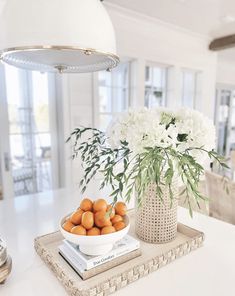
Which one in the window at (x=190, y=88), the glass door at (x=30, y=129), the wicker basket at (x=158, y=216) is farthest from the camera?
the window at (x=190, y=88)

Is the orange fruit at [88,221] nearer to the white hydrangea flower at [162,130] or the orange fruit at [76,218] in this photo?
the orange fruit at [76,218]

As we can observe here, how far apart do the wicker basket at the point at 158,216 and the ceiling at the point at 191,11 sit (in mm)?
2511

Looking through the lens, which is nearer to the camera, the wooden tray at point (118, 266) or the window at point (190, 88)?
the wooden tray at point (118, 266)

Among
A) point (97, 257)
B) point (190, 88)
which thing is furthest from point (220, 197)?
point (190, 88)

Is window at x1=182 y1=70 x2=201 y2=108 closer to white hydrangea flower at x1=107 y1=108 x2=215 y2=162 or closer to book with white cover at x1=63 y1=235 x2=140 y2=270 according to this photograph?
white hydrangea flower at x1=107 y1=108 x2=215 y2=162

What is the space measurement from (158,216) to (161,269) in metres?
0.18

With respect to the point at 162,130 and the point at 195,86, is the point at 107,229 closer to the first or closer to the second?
the point at 162,130

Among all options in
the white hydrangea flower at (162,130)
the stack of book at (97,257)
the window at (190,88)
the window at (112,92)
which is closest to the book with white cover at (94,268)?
the stack of book at (97,257)

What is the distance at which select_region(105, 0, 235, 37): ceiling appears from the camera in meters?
2.71

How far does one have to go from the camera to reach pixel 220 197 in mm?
1877

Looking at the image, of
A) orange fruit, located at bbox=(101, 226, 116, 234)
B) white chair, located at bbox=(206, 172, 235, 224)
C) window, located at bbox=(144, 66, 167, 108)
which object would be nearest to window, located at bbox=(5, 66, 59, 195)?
window, located at bbox=(144, 66, 167, 108)

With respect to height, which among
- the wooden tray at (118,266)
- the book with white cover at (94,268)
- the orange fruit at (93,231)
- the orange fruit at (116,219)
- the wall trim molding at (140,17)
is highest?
the wall trim molding at (140,17)

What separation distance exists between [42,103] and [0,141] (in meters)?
0.63

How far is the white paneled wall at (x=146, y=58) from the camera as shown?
9.26 feet
